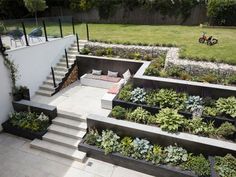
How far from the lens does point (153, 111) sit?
7.65 m

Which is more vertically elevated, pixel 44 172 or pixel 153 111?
pixel 153 111

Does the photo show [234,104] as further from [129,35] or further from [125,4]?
[125,4]

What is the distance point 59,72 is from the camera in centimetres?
1098

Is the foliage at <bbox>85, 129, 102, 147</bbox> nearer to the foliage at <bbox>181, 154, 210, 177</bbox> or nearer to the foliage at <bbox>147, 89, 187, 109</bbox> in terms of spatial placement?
the foliage at <bbox>147, 89, 187, 109</bbox>

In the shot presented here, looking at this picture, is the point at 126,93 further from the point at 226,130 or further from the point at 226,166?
the point at 226,166

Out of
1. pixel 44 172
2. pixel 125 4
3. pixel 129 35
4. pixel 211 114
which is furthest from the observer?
pixel 125 4

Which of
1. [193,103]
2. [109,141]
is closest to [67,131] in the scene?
[109,141]

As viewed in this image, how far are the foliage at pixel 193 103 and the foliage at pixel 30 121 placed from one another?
5.35 m

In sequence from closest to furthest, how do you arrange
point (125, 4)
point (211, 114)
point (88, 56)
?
point (211, 114), point (88, 56), point (125, 4)

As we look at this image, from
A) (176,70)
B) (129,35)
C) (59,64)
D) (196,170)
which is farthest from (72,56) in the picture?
(196,170)

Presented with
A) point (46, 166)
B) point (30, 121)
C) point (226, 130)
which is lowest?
point (46, 166)

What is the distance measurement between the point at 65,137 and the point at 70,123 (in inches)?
22.0

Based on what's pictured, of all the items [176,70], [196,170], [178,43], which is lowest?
[196,170]

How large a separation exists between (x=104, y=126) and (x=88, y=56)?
5215 millimetres
